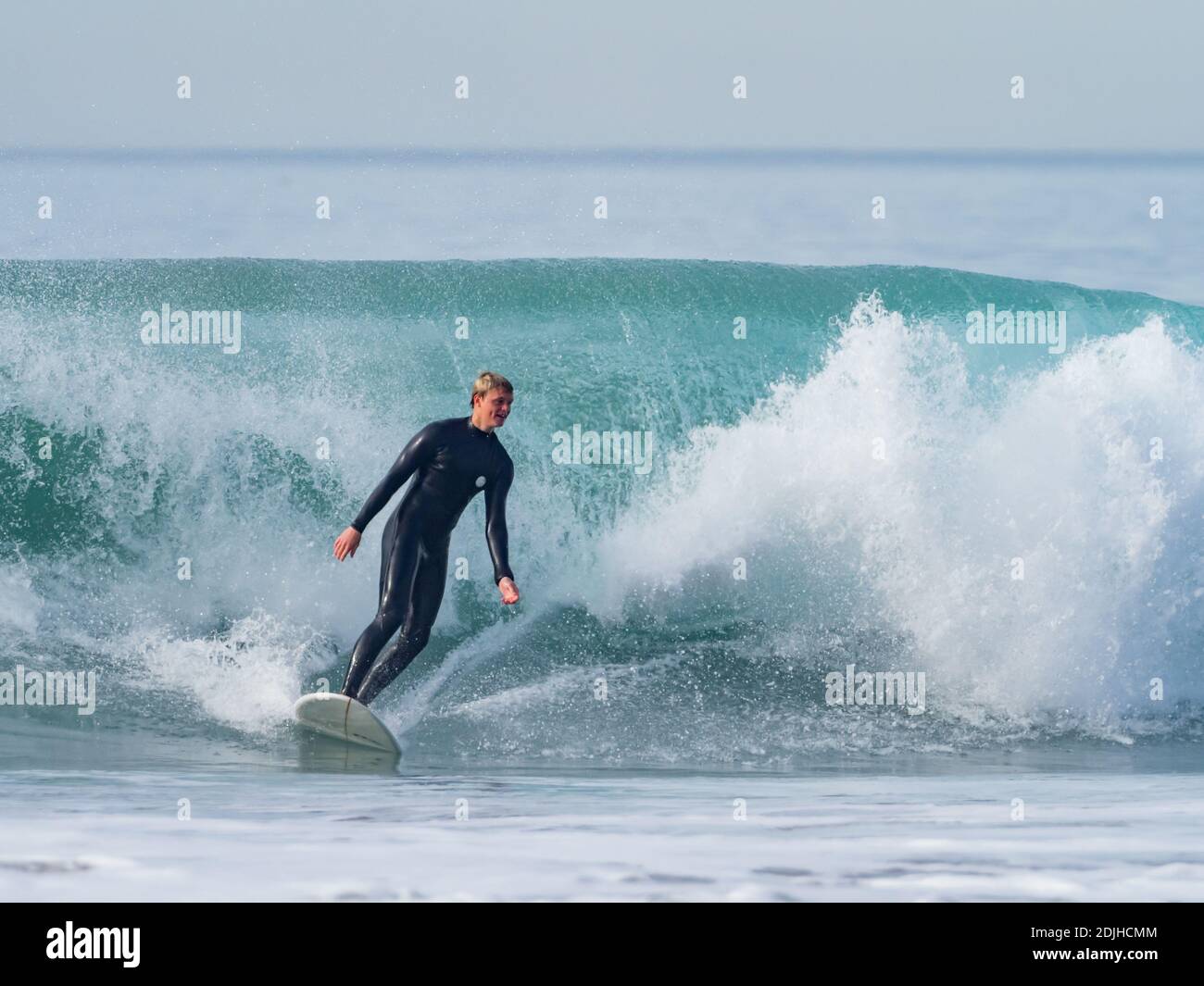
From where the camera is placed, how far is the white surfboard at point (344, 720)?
603 cm

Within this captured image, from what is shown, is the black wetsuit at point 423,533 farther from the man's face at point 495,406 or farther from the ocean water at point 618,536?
the ocean water at point 618,536

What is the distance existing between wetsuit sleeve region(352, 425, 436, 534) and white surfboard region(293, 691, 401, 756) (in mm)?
785

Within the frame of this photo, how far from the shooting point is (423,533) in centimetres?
600

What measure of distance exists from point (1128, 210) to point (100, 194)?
8.78 metres

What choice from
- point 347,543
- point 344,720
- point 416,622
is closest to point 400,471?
point 347,543

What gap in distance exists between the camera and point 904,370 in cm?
871

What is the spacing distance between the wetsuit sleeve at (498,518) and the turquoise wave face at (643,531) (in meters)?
1.05

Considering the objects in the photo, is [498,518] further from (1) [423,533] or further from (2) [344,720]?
(2) [344,720]

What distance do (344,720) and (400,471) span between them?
43.7 inches

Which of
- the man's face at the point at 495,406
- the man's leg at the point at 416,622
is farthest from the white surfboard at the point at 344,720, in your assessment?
the man's face at the point at 495,406

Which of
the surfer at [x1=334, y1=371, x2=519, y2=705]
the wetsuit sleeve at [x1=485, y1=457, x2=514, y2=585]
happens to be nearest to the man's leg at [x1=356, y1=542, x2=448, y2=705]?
the surfer at [x1=334, y1=371, x2=519, y2=705]

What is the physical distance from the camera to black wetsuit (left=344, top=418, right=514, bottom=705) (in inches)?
235

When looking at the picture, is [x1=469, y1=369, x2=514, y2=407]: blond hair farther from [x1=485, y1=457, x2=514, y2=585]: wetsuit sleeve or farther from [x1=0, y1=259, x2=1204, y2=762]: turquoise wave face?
[x1=0, y1=259, x2=1204, y2=762]: turquoise wave face

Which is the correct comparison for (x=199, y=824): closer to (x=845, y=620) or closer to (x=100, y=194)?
(x=845, y=620)
